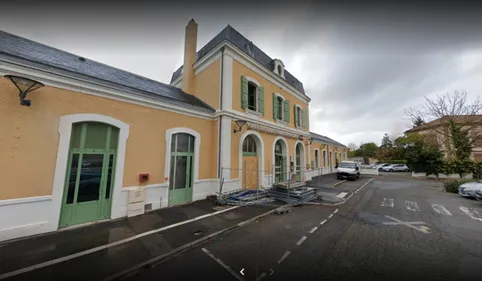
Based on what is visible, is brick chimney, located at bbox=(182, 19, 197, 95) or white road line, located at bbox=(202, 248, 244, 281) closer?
white road line, located at bbox=(202, 248, 244, 281)

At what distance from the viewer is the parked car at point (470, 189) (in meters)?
9.27

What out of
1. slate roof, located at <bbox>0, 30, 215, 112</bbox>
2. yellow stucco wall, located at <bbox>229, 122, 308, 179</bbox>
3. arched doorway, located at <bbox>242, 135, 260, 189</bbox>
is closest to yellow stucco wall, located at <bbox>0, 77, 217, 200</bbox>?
slate roof, located at <bbox>0, 30, 215, 112</bbox>

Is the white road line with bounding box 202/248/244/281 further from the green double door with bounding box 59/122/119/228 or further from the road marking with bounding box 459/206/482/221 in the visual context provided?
the road marking with bounding box 459/206/482/221

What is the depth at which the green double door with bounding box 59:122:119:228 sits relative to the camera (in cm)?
512

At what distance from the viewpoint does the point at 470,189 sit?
9625 mm

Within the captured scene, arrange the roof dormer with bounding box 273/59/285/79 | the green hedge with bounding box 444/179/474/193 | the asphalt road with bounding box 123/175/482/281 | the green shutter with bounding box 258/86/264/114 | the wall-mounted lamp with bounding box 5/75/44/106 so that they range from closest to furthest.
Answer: the asphalt road with bounding box 123/175/482/281 → the wall-mounted lamp with bounding box 5/75/44/106 → the green shutter with bounding box 258/86/264/114 → the green hedge with bounding box 444/179/474/193 → the roof dormer with bounding box 273/59/285/79

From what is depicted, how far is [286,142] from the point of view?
12.8 metres

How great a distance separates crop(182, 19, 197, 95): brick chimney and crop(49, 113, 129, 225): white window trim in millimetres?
5796

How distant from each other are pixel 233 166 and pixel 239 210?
8.31ft

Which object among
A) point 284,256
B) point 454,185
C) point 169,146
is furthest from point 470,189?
point 169,146

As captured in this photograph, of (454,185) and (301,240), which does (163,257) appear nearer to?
(301,240)

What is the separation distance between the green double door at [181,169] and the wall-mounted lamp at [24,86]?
3.99 meters

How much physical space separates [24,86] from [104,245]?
4351 mm

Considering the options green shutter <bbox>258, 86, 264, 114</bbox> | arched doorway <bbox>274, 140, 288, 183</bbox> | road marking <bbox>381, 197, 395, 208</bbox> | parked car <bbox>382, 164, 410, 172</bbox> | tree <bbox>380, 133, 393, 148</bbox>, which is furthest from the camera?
tree <bbox>380, 133, 393, 148</bbox>
